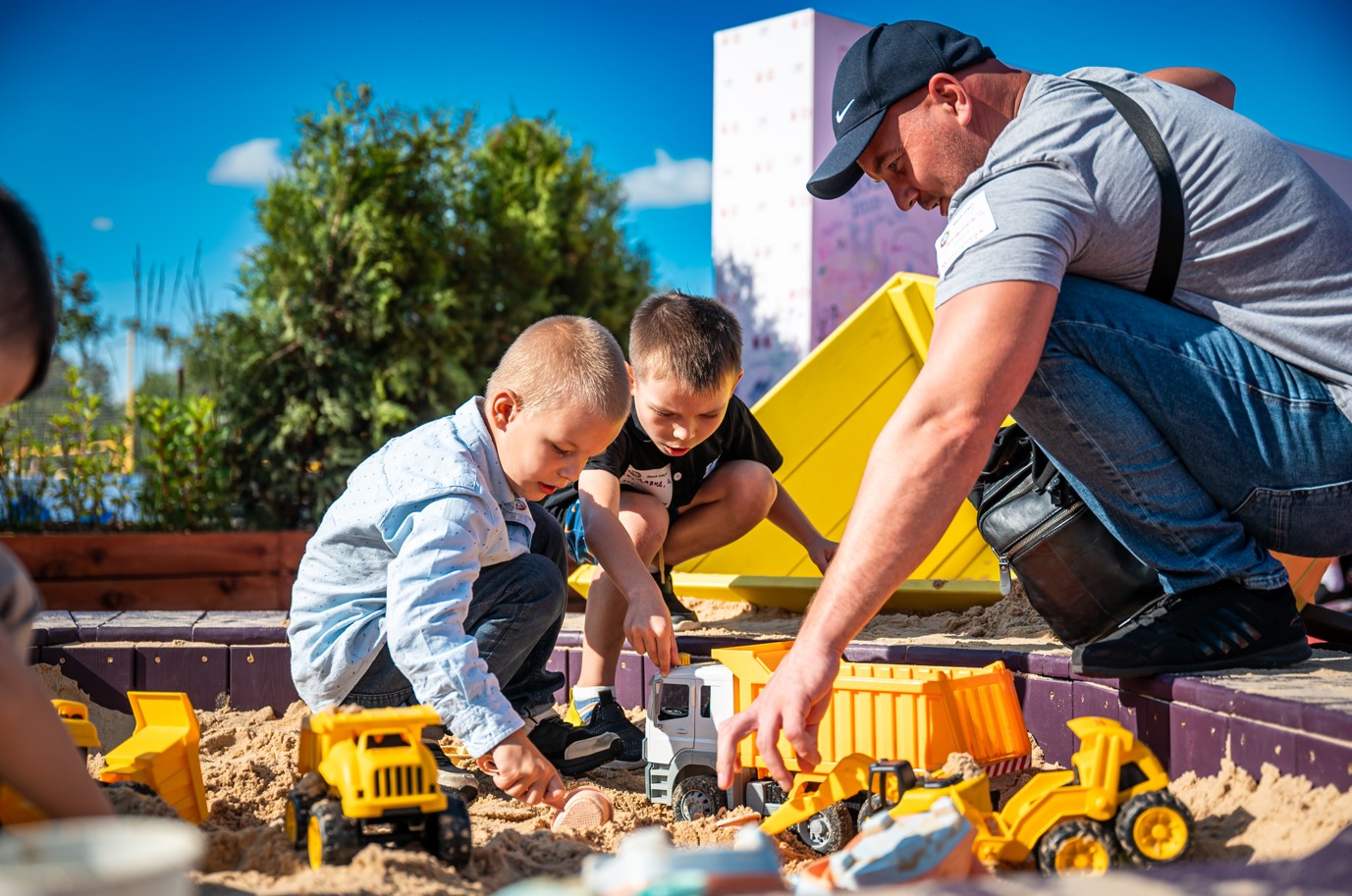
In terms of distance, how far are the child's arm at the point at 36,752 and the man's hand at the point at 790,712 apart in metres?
0.82

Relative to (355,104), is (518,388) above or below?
below

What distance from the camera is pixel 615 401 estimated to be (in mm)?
2117

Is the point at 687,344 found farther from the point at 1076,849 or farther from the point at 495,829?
the point at 1076,849

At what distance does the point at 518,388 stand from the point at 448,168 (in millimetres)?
5022

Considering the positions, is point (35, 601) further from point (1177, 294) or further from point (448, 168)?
point (448, 168)

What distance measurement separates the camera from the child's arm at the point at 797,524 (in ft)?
9.64

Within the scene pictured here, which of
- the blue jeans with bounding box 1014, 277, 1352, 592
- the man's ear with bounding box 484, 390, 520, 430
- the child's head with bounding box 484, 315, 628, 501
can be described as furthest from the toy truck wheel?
the man's ear with bounding box 484, 390, 520, 430

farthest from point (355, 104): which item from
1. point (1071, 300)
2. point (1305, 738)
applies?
point (1305, 738)

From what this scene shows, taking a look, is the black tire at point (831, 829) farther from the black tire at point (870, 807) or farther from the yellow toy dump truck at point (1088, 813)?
the yellow toy dump truck at point (1088, 813)

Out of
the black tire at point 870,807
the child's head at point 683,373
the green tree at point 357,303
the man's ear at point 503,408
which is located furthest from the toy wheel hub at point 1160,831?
the green tree at point 357,303

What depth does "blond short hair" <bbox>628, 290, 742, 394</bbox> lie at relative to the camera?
2.68 metres

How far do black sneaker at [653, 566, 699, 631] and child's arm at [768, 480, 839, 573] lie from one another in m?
0.34

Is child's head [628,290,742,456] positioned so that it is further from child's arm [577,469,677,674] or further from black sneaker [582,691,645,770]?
black sneaker [582,691,645,770]

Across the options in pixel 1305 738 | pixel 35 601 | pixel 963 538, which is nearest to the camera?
pixel 35 601
